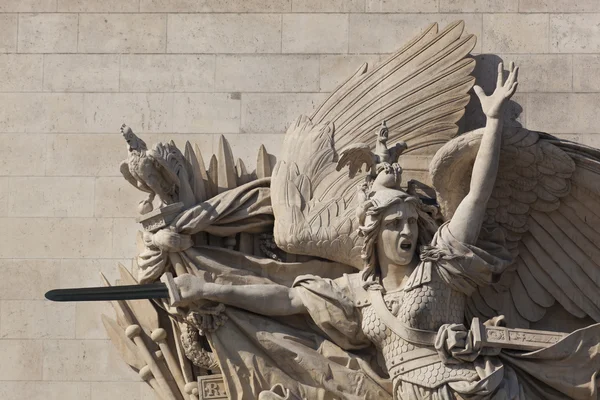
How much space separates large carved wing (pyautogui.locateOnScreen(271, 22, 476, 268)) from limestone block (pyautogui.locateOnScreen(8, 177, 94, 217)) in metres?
1.43

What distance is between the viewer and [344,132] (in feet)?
42.1

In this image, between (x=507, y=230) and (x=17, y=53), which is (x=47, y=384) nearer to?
(x=17, y=53)

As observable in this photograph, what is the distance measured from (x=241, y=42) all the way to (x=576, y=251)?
2.81m

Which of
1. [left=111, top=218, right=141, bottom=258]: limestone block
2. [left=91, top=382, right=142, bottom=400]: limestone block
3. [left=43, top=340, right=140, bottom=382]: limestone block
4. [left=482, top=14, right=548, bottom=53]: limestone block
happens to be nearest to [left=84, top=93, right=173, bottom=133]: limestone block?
[left=111, top=218, right=141, bottom=258]: limestone block

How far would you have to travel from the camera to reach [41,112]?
13.4m

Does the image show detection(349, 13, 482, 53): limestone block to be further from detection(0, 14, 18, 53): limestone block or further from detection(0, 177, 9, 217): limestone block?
detection(0, 177, 9, 217): limestone block

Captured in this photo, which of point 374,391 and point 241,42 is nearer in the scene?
point 374,391

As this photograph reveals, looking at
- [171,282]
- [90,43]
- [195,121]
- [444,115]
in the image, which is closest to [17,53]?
[90,43]

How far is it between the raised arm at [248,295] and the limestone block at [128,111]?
4.45 ft

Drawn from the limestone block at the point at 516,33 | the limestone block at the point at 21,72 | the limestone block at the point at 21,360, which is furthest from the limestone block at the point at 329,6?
the limestone block at the point at 21,360

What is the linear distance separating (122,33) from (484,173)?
2.95 m

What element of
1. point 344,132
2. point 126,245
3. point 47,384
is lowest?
point 47,384

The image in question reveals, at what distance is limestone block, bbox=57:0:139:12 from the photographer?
13484 mm

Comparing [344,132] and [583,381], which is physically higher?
[344,132]
